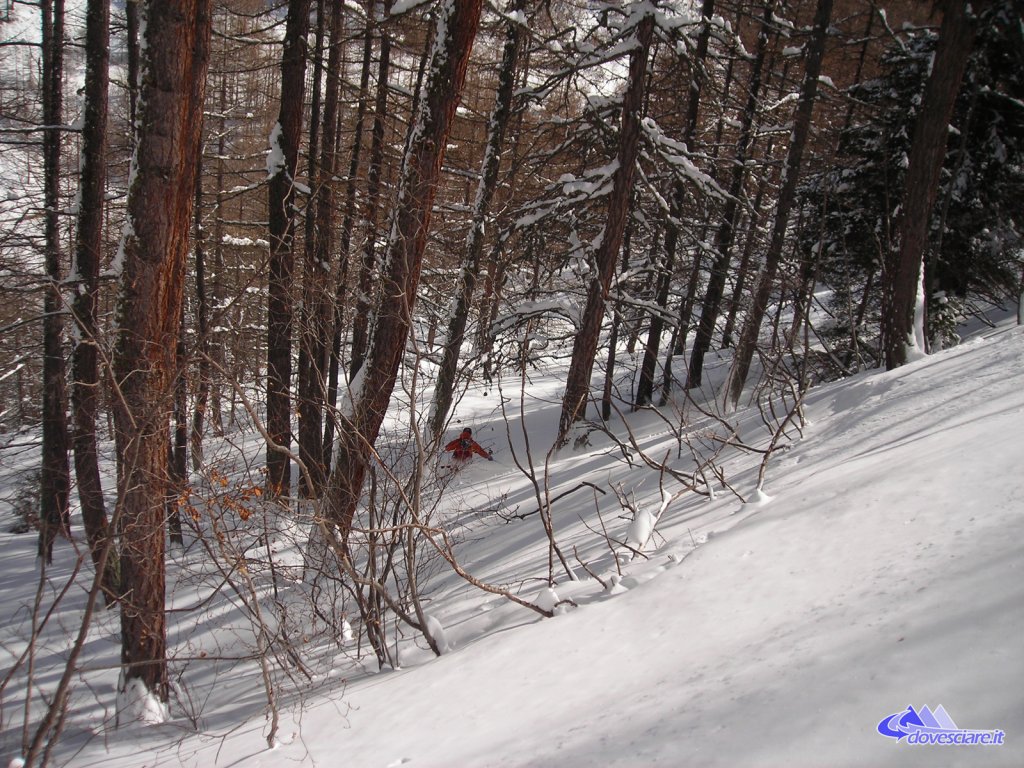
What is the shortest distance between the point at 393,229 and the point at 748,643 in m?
4.75

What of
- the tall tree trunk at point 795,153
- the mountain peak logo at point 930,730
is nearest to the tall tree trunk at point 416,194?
the mountain peak logo at point 930,730

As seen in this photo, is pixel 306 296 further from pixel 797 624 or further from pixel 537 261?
pixel 797 624

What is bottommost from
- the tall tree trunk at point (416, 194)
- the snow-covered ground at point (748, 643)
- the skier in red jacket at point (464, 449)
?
the skier in red jacket at point (464, 449)

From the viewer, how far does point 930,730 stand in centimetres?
148

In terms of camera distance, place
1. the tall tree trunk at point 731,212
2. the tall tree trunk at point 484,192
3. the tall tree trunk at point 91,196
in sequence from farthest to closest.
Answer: the tall tree trunk at point 731,212
the tall tree trunk at point 484,192
the tall tree trunk at point 91,196

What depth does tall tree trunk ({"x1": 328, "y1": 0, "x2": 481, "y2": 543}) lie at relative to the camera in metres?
5.63

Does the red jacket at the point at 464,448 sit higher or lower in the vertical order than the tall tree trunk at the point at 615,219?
lower

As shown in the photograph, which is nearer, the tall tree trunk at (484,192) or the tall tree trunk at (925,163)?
the tall tree trunk at (925,163)

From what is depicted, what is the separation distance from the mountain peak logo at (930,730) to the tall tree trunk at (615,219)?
629 cm

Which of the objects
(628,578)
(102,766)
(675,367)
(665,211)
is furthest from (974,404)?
(675,367)

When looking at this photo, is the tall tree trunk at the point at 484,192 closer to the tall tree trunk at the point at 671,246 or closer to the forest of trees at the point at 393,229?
the forest of trees at the point at 393,229

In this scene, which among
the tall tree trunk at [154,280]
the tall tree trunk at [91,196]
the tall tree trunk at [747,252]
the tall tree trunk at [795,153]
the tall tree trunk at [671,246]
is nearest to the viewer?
the tall tree trunk at [154,280]

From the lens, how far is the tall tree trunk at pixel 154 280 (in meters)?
4.27

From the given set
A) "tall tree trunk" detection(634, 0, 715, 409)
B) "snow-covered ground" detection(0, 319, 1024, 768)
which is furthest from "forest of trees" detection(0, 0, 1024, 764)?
"snow-covered ground" detection(0, 319, 1024, 768)
